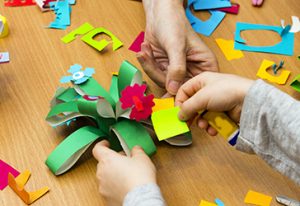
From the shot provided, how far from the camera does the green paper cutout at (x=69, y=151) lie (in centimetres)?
72

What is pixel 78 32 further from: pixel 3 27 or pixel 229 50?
pixel 229 50

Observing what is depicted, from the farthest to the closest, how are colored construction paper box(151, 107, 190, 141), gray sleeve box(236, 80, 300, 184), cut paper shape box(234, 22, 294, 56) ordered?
cut paper shape box(234, 22, 294, 56)
colored construction paper box(151, 107, 190, 141)
gray sleeve box(236, 80, 300, 184)

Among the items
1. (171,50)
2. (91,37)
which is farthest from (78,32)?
(171,50)

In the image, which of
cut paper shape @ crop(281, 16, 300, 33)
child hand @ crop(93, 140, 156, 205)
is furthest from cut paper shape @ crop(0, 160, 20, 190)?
cut paper shape @ crop(281, 16, 300, 33)

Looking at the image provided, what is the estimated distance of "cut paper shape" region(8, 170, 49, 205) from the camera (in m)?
0.68

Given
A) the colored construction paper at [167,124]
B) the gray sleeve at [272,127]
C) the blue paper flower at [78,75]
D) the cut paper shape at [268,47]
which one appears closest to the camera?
the gray sleeve at [272,127]

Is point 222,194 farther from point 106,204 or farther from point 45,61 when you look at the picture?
point 45,61

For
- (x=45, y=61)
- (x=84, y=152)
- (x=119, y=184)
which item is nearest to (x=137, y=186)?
(x=119, y=184)

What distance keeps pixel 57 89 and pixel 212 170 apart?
1.10 feet

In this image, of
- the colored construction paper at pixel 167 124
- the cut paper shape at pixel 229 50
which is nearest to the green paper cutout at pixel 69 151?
the colored construction paper at pixel 167 124

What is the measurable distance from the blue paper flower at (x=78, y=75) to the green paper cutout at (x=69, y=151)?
119mm

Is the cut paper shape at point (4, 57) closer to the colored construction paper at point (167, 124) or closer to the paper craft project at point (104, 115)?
the paper craft project at point (104, 115)

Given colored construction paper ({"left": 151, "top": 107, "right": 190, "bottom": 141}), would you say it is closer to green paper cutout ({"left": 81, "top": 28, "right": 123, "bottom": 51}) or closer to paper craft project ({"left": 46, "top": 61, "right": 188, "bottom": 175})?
paper craft project ({"left": 46, "top": 61, "right": 188, "bottom": 175})

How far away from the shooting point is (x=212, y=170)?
0.74 metres
